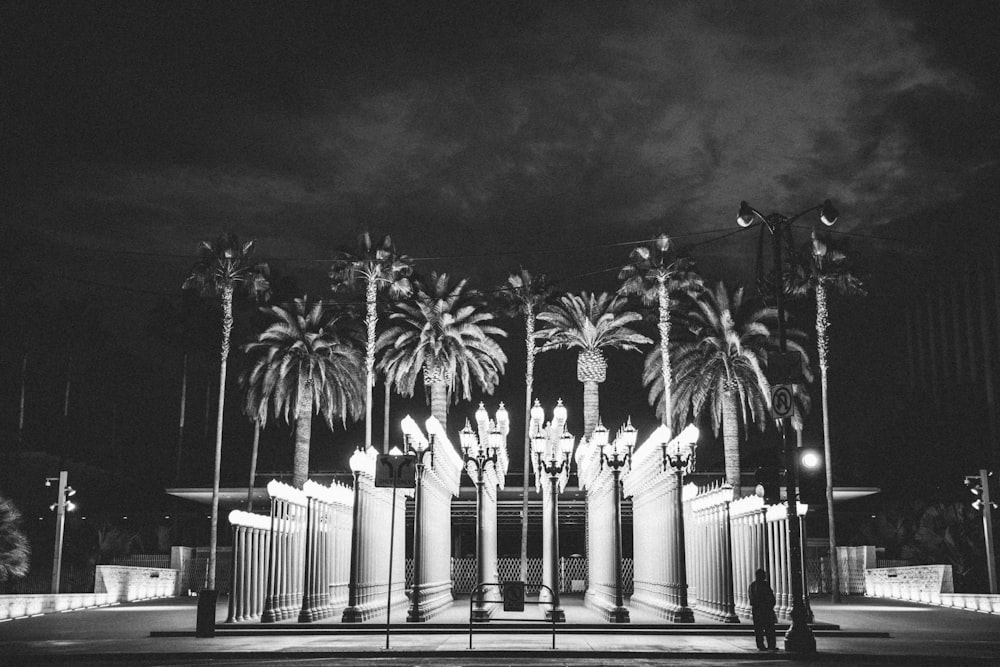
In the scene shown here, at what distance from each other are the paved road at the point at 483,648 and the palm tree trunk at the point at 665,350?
19334 millimetres

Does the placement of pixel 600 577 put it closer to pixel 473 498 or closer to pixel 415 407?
pixel 473 498

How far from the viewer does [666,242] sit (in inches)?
1786

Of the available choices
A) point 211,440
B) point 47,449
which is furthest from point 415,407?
point 47,449

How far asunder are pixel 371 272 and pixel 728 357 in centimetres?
1707

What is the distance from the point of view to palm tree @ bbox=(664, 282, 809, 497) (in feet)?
135

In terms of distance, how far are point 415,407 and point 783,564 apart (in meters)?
55.0

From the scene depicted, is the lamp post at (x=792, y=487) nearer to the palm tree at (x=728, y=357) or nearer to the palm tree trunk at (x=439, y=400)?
the palm tree at (x=728, y=357)

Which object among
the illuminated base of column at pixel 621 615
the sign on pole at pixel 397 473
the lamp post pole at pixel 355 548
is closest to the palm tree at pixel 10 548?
the lamp post pole at pixel 355 548

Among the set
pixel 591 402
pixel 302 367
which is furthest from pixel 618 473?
pixel 302 367

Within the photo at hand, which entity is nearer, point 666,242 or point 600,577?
point 600,577

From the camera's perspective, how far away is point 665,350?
43188 mm

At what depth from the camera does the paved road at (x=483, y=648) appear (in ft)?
52.7

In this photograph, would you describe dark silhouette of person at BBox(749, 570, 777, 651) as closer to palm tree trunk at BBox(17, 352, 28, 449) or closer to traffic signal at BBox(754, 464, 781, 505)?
traffic signal at BBox(754, 464, 781, 505)

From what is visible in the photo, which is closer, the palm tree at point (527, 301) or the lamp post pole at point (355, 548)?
the lamp post pole at point (355, 548)
